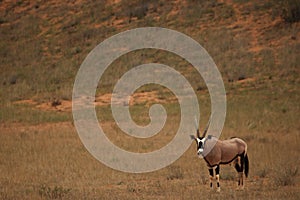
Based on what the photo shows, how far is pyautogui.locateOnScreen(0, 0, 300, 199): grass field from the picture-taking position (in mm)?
12438

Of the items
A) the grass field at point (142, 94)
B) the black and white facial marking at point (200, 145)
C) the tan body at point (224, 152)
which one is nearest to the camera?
the black and white facial marking at point (200, 145)

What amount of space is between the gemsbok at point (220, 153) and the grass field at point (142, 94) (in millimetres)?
474

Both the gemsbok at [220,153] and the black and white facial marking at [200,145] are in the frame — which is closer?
the black and white facial marking at [200,145]

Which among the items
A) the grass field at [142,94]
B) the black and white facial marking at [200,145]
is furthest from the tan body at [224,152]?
the grass field at [142,94]

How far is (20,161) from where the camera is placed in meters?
15.4

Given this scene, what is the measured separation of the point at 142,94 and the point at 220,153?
17.3 metres

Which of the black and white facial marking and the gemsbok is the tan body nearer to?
the gemsbok

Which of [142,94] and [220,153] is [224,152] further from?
[142,94]

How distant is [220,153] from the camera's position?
1092cm

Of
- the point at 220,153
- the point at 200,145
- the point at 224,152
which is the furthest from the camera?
the point at 224,152

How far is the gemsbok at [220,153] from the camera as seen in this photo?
35.1ft

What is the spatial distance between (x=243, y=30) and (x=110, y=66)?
28.9 feet

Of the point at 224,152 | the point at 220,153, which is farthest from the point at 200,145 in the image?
the point at 224,152

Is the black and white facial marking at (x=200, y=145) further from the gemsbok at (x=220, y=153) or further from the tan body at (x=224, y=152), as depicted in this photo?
the tan body at (x=224, y=152)
